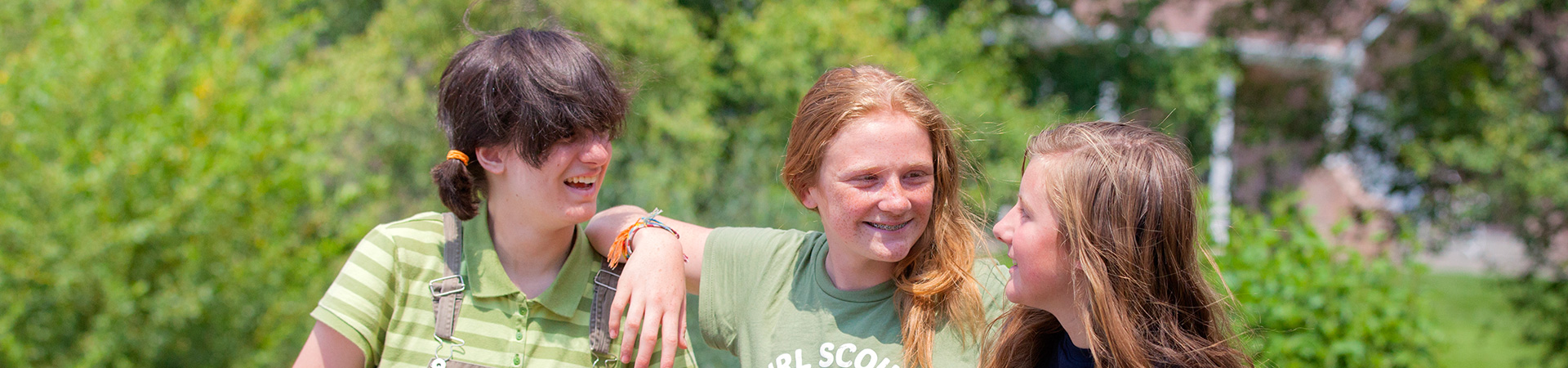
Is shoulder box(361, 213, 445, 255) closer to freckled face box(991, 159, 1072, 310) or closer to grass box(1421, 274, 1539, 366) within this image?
freckled face box(991, 159, 1072, 310)

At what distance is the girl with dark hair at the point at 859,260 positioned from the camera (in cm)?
175

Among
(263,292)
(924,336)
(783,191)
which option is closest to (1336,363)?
(783,191)

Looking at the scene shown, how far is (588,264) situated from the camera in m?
2.01

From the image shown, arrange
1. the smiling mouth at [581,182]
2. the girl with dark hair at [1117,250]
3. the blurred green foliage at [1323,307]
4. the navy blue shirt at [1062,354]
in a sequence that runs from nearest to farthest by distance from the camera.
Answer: the girl with dark hair at [1117,250] → the navy blue shirt at [1062,354] → the smiling mouth at [581,182] → the blurred green foliage at [1323,307]

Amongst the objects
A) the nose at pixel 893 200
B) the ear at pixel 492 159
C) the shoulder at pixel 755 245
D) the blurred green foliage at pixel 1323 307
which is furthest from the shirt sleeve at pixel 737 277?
the blurred green foliage at pixel 1323 307

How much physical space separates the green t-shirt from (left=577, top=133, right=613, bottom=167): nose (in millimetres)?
307

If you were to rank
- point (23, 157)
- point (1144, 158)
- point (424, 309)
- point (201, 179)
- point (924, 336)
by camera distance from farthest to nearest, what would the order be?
point (201, 179)
point (23, 157)
point (424, 309)
point (924, 336)
point (1144, 158)

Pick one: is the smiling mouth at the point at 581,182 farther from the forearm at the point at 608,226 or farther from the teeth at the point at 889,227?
the teeth at the point at 889,227

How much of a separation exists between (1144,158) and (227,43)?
12.7 feet

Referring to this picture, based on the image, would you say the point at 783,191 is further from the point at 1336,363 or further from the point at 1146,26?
the point at 1146,26

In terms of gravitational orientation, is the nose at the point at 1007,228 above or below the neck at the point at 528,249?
above

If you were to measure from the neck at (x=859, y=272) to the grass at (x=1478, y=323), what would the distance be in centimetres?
466

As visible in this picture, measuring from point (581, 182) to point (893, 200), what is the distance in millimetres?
→ 589

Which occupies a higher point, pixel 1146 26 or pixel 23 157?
pixel 1146 26
